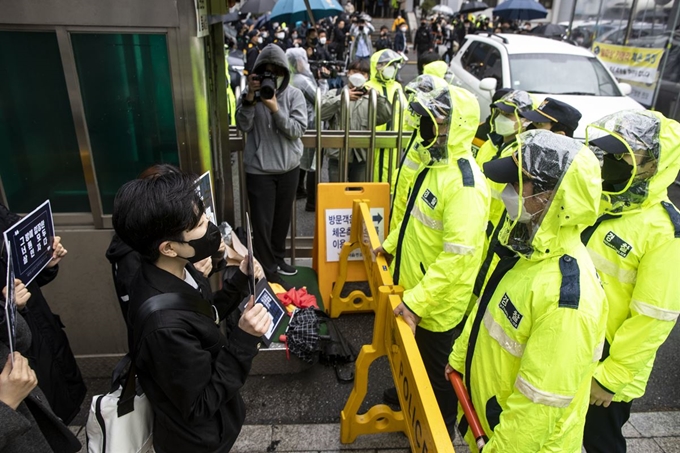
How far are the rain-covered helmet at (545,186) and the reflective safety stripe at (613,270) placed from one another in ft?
2.49

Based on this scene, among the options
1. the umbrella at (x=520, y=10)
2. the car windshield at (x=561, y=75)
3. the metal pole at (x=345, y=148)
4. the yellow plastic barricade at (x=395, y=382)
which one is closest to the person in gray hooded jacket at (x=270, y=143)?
the metal pole at (x=345, y=148)

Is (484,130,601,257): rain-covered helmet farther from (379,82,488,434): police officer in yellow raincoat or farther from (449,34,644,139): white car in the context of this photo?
(449,34,644,139): white car

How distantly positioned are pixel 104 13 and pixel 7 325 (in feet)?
6.23

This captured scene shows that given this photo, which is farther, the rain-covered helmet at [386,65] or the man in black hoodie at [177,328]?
the rain-covered helmet at [386,65]

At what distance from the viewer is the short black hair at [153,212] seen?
1.70m

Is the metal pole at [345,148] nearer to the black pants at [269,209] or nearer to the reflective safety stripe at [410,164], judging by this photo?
the black pants at [269,209]

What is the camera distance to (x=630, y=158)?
2449 mm

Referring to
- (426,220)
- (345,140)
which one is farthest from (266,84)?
(426,220)

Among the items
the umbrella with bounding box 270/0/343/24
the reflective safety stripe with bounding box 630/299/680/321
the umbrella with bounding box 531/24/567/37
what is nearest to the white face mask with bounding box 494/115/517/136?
the reflective safety stripe with bounding box 630/299/680/321

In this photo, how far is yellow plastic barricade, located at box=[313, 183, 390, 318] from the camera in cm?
429

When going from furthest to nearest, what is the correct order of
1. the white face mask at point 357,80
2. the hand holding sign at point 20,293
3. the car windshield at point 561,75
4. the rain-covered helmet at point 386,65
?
the car windshield at point 561,75 < the rain-covered helmet at point 386,65 < the white face mask at point 357,80 < the hand holding sign at point 20,293

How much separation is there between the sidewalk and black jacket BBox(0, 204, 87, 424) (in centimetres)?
102

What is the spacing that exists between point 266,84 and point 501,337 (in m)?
2.83

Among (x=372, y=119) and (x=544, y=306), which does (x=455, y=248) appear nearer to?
(x=544, y=306)
